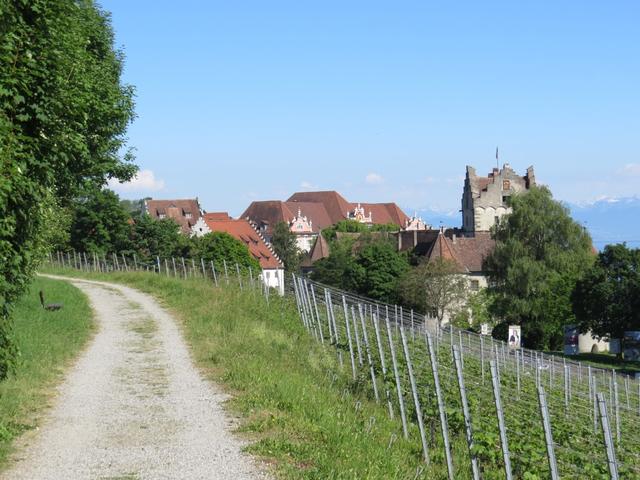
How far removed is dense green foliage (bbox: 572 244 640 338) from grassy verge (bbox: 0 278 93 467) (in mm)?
55498

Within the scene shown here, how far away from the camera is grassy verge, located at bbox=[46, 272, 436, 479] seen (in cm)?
1130

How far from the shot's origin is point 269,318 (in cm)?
2595

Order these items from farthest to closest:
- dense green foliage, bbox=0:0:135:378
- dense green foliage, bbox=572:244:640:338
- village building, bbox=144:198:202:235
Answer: village building, bbox=144:198:202:235 → dense green foliage, bbox=572:244:640:338 → dense green foliage, bbox=0:0:135:378

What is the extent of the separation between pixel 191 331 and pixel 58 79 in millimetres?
10673

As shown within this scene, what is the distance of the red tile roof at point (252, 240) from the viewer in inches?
5007

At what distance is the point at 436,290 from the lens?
87.1 metres

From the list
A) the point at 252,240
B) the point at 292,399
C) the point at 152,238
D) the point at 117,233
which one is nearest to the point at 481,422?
the point at 292,399

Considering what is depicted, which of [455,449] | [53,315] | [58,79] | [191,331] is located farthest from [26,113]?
[53,315]

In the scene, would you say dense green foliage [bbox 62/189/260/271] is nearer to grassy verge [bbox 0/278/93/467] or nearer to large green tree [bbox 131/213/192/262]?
large green tree [bbox 131/213/192/262]

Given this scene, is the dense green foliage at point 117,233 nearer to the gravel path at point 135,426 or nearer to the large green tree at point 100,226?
the large green tree at point 100,226

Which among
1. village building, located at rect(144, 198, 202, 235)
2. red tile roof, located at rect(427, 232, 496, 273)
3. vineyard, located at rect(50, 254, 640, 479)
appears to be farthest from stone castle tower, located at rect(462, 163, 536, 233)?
vineyard, located at rect(50, 254, 640, 479)

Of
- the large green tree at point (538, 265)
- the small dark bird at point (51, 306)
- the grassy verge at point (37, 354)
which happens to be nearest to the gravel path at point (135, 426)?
the grassy verge at point (37, 354)

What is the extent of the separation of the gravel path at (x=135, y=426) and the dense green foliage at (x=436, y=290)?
220 ft

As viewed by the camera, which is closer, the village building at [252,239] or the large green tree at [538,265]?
the large green tree at [538,265]
